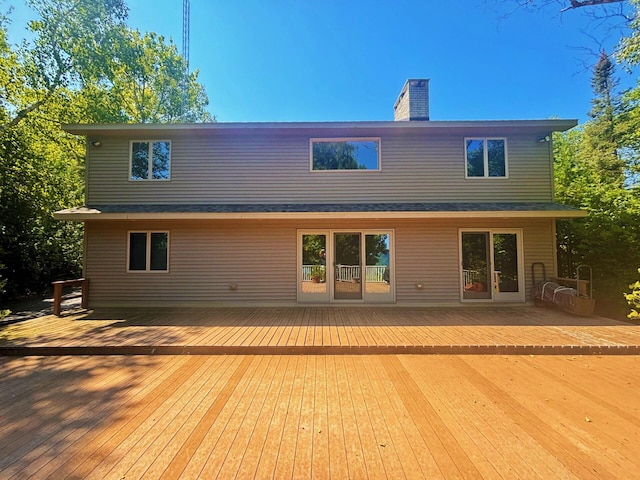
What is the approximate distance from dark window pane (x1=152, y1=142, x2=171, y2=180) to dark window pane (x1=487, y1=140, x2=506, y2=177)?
30.1ft

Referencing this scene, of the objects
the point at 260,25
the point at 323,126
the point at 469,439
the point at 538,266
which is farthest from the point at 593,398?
the point at 260,25

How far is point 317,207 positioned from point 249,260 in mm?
2371

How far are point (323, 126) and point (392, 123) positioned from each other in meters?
1.90

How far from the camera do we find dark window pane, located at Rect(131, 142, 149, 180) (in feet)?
27.4

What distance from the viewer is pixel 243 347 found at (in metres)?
4.62

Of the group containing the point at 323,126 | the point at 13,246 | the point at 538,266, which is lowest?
the point at 538,266

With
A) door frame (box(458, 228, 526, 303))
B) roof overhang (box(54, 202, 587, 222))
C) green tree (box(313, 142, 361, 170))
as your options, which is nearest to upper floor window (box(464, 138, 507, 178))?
roof overhang (box(54, 202, 587, 222))

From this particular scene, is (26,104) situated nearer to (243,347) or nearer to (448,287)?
(243,347)

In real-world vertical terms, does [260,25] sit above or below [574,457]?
above

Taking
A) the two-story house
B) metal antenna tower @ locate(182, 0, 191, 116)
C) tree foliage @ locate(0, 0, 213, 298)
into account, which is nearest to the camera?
the two-story house

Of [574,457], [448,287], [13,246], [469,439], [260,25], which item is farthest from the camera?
[260,25]

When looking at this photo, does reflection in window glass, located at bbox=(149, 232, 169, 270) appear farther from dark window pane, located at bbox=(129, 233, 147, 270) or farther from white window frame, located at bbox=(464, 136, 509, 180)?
white window frame, located at bbox=(464, 136, 509, 180)

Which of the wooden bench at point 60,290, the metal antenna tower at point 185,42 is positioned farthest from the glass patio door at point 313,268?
the metal antenna tower at point 185,42

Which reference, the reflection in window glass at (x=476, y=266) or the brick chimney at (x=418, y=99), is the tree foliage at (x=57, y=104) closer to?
the brick chimney at (x=418, y=99)
